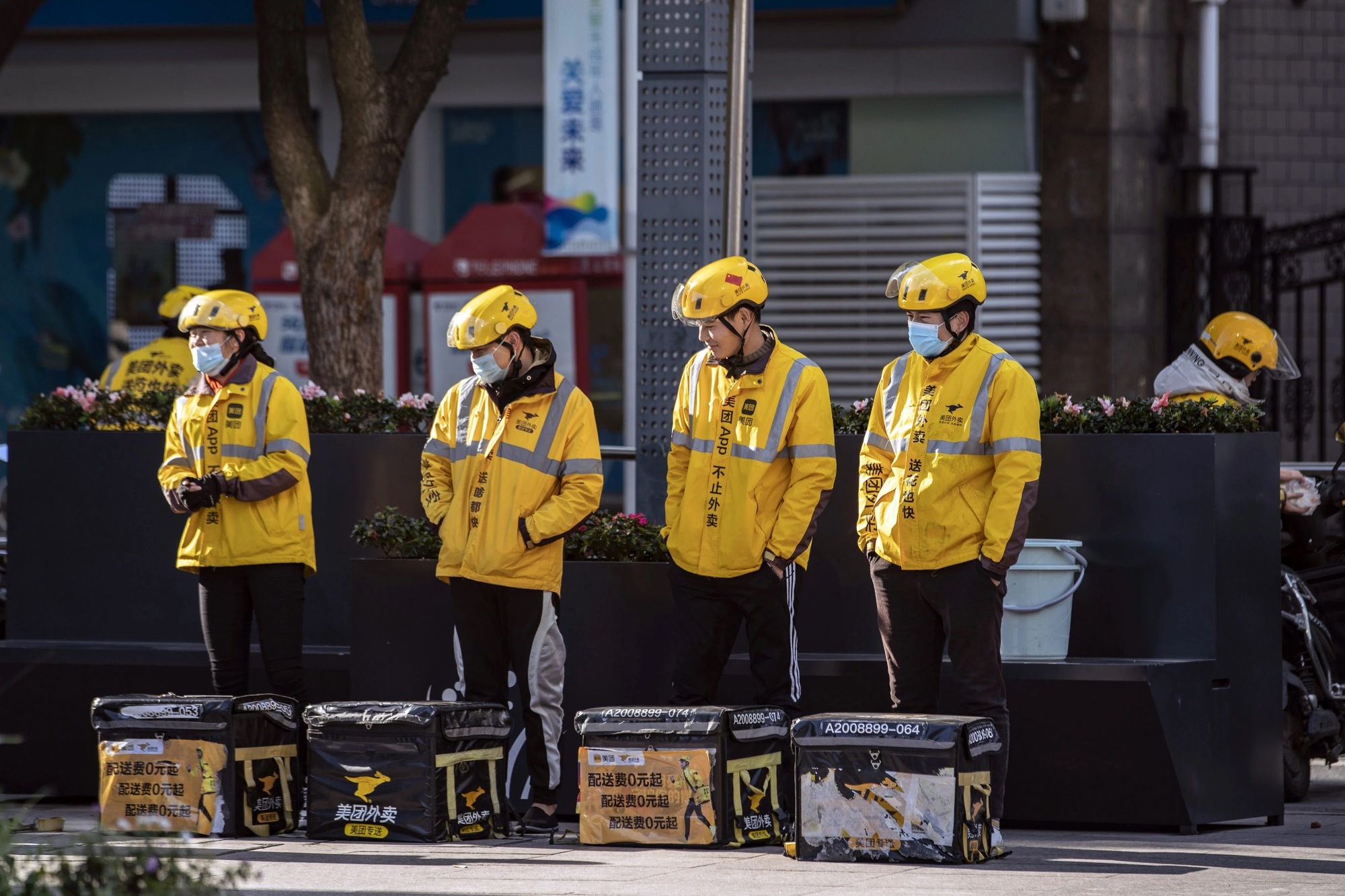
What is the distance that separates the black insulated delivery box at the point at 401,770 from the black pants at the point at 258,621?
0.66m

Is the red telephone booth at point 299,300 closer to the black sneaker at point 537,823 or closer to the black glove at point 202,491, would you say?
the black glove at point 202,491

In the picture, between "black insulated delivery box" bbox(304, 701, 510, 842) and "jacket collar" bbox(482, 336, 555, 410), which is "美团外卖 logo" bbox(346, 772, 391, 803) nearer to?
"black insulated delivery box" bbox(304, 701, 510, 842)

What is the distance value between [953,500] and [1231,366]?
253cm

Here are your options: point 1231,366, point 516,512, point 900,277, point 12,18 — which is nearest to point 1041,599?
point 900,277

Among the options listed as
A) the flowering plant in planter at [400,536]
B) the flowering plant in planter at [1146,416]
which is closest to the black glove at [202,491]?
the flowering plant in planter at [400,536]

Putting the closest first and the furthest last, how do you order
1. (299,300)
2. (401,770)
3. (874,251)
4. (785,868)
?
(785,868), (401,770), (874,251), (299,300)

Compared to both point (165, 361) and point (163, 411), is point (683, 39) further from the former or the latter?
point (165, 361)

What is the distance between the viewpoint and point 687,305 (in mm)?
7480

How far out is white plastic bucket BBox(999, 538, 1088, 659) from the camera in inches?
298

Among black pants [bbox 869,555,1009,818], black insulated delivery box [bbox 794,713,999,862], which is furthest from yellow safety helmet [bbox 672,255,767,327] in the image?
black insulated delivery box [bbox 794,713,999,862]

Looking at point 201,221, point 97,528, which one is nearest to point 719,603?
point 97,528

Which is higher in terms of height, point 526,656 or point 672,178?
point 672,178

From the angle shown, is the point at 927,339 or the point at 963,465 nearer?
the point at 963,465

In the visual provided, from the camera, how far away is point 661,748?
7.10 meters
